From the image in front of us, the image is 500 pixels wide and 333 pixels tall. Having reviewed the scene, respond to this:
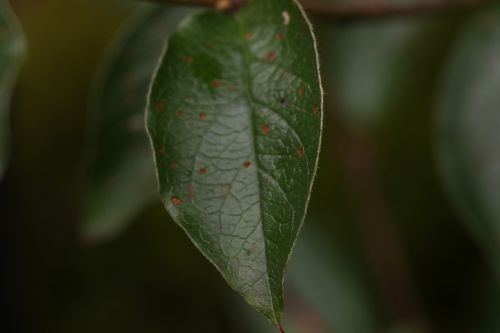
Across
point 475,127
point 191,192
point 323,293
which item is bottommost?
point 323,293

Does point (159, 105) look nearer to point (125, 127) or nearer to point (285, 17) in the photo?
point (285, 17)

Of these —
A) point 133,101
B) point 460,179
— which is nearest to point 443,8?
point 460,179

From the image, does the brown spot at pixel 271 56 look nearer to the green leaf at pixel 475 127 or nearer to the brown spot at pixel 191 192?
the brown spot at pixel 191 192

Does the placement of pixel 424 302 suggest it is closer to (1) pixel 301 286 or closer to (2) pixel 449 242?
(2) pixel 449 242

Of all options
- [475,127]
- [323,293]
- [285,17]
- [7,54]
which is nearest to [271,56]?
[285,17]

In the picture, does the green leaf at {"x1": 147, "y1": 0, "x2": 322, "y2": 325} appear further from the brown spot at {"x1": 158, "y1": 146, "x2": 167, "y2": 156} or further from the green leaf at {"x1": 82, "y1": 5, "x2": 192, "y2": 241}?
the green leaf at {"x1": 82, "y1": 5, "x2": 192, "y2": 241}

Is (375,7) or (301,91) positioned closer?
(301,91)

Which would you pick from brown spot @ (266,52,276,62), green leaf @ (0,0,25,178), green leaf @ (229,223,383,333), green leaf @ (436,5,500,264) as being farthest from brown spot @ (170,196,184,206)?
green leaf @ (229,223,383,333)
